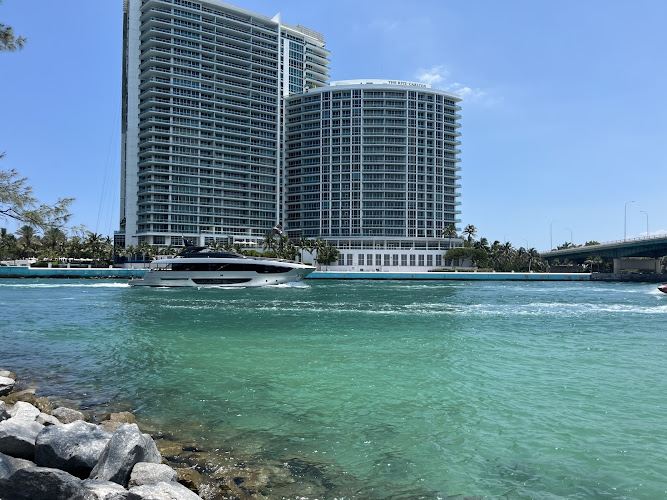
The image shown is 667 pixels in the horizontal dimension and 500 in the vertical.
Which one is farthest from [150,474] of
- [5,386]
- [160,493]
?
[5,386]

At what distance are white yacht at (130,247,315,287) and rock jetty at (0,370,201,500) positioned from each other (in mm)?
67510

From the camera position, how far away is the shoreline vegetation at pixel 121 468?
7145mm

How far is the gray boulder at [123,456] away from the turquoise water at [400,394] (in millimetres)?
2444

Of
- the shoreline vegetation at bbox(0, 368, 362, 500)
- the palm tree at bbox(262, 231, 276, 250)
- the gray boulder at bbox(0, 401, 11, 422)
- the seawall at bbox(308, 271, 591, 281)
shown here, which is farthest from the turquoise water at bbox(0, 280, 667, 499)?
the palm tree at bbox(262, 231, 276, 250)

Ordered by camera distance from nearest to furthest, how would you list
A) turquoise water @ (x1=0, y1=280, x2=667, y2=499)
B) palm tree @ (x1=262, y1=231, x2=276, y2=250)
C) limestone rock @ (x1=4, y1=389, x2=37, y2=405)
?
turquoise water @ (x1=0, y1=280, x2=667, y2=499) → limestone rock @ (x1=4, y1=389, x2=37, y2=405) → palm tree @ (x1=262, y1=231, x2=276, y2=250)

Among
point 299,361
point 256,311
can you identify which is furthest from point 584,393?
point 256,311

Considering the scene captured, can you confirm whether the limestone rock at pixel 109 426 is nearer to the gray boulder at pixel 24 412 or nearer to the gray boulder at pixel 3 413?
the gray boulder at pixel 24 412

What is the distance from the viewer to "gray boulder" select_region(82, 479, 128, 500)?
22.7 feet

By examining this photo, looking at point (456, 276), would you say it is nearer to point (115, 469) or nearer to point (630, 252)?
point (630, 252)

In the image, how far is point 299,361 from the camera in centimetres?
2106

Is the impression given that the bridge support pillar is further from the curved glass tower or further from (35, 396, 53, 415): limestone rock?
(35, 396, 53, 415): limestone rock

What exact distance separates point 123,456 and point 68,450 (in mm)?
1200

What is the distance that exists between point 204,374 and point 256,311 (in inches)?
1024

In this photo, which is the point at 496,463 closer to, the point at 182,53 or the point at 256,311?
the point at 256,311
